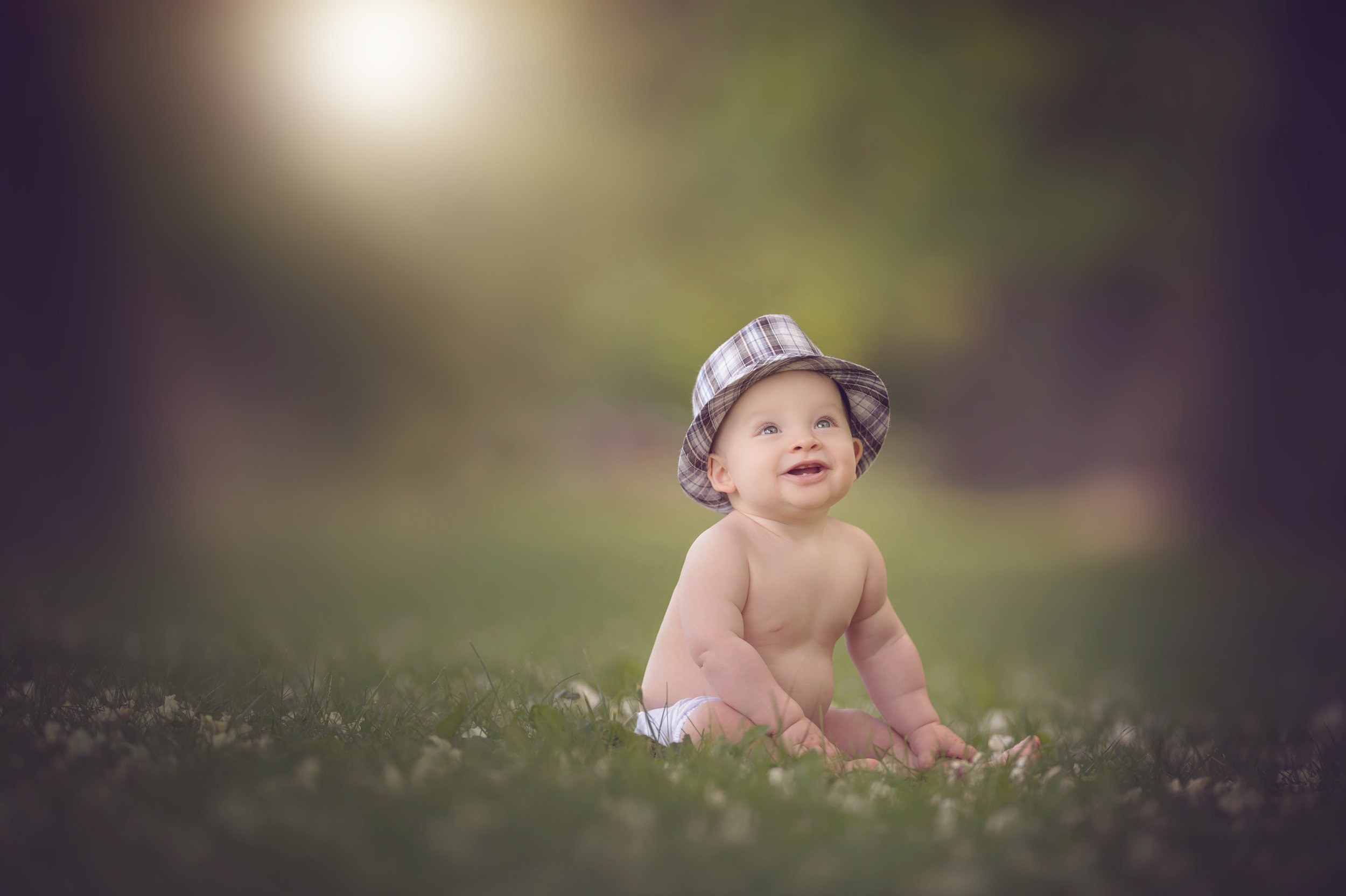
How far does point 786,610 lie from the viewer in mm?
3287

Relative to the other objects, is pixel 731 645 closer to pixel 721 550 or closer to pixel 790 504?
pixel 721 550

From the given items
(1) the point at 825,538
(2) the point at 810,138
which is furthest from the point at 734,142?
(1) the point at 825,538

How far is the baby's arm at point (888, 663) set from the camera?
11.5ft

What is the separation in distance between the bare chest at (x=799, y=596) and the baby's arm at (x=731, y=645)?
5 cm

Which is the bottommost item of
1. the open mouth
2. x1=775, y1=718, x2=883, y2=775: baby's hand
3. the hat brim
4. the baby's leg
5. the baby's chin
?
x1=775, y1=718, x2=883, y2=775: baby's hand

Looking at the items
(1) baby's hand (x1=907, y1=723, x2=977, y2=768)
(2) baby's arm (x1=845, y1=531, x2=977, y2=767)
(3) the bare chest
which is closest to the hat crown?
(3) the bare chest

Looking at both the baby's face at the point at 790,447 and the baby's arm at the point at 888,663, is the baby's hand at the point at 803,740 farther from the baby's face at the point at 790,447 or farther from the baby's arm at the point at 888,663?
the baby's face at the point at 790,447

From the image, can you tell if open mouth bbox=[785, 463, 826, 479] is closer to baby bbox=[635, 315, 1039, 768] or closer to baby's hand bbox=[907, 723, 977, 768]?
baby bbox=[635, 315, 1039, 768]

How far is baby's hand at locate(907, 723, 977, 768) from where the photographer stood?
339 cm

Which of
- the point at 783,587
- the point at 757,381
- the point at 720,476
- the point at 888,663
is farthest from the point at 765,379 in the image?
the point at 888,663

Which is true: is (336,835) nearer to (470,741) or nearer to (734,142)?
(470,741)

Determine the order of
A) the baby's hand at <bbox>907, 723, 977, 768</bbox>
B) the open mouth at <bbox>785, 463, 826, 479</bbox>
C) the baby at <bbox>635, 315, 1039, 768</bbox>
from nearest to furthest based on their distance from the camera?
the baby at <bbox>635, 315, 1039, 768</bbox>, the open mouth at <bbox>785, 463, 826, 479</bbox>, the baby's hand at <bbox>907, 723, 977, 768</bbox>

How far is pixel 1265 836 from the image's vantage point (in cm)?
253

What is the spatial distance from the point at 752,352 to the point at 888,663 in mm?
1142
